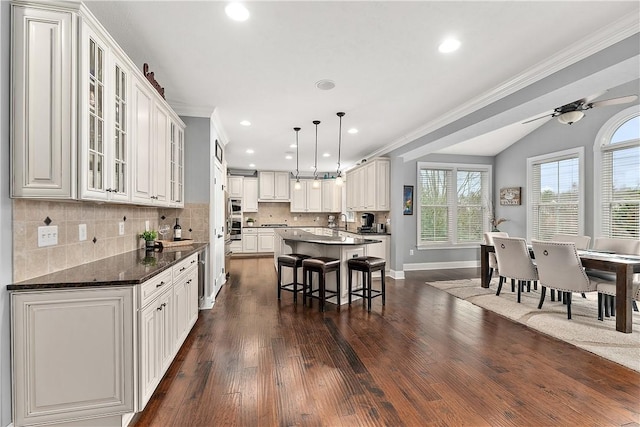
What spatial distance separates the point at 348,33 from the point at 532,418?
2903 mm

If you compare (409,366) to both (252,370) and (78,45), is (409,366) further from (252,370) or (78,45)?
(78,45)

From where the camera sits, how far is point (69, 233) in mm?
2074

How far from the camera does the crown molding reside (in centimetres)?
223

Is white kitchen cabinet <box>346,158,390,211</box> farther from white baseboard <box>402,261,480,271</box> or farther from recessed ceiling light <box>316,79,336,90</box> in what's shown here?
recessed ceiling light <box>316,79,336,90</box>

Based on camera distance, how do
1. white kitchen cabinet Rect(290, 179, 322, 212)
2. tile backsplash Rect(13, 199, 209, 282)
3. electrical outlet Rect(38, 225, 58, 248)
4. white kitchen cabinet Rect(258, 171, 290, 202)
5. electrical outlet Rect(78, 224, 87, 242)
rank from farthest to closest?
white kitchen cabinet Rect(290, 179, 322, 212) < white kitchen cabinet Rect(258, 171, 290, 202) < electrical outlet Rect(78, 224, 87, 242) < electrical outlet Rect(38, 225, 58, 248) < tile backsplash Rect(13, 199, 209, 282)

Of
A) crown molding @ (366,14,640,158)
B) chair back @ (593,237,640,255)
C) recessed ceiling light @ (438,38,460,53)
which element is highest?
recessed ceiling light @ (438,38,460,53)

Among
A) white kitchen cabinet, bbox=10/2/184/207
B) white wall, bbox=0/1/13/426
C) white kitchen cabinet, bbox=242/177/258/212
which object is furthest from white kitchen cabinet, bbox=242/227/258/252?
white wall, bbox=0/1/13/426

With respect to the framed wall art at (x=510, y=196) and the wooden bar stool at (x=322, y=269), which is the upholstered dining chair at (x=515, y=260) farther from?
the framed wall art at (x=510, y=196)

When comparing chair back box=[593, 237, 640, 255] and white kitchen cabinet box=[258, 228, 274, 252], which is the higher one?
chair back box=[593, 237, 640, 255]

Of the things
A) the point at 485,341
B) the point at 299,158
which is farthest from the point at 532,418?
the point at 299,158

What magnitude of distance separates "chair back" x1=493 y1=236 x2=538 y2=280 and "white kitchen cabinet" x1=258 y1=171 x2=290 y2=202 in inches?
243

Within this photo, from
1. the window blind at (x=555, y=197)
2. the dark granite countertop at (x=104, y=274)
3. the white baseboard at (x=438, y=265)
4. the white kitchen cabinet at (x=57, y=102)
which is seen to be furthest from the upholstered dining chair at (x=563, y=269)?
the white kitchen cabinet at (x=57, y=102)

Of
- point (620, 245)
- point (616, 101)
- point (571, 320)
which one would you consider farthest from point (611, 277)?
point (616, 101)

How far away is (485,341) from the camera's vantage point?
300 centimetres
